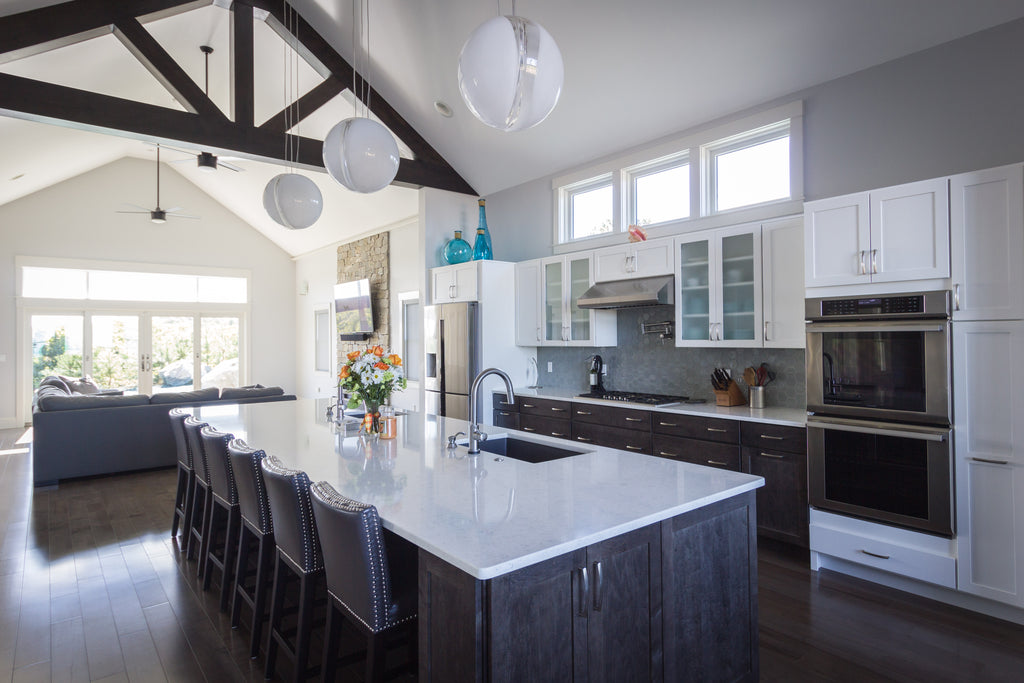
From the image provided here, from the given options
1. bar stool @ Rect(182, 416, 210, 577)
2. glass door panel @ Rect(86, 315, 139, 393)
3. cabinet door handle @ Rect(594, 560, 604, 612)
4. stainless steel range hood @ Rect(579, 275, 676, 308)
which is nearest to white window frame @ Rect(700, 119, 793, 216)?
stainless steel range hood @ Rect(579, 275, 676, 308)

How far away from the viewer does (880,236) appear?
9.45 feet

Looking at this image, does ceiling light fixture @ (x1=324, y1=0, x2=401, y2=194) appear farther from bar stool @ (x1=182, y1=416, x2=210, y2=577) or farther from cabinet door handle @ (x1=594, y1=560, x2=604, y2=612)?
cabinet door handle @ (x1=594, y1=560, x2=604, y2=612)

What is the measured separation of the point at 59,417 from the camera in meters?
5.08

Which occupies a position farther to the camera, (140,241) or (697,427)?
(140,241)

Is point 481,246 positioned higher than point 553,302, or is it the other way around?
point 481,246

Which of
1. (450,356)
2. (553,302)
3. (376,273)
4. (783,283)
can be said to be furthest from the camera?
(376,273)

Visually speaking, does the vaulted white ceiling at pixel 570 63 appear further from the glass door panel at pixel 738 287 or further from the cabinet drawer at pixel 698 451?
the cabinet drawer at pixel 698 451

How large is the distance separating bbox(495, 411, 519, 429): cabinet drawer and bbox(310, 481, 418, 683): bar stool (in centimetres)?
328

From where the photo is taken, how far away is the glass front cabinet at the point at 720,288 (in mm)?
3688

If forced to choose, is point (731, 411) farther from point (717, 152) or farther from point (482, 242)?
point (482, 242)

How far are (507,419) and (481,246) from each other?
5.76 ft

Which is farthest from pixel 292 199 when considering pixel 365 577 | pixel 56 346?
pixel 56 346

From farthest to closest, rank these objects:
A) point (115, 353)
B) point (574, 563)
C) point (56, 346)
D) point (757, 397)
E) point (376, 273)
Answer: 1. point (115, 353)
2. point (56, 346)
3. point (376, 273)
4. point (757, 397)
5. point (574, 563)

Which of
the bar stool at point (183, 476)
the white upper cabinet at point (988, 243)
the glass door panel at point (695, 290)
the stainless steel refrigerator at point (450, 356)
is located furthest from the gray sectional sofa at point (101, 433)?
the white upper cabinet at point (988, 243)
